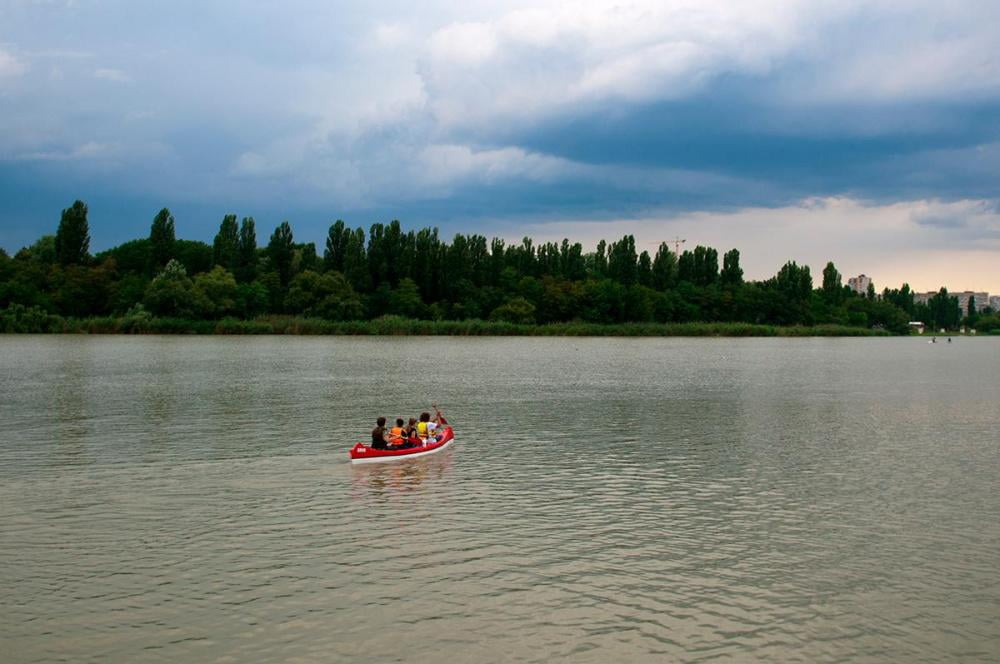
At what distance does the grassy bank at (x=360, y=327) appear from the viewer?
361ft

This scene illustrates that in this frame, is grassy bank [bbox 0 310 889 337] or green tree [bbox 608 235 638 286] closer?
grassy bank [bbox 0 310 889 337]

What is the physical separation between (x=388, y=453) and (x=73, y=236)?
13110 centimetres

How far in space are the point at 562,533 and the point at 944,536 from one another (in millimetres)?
7256

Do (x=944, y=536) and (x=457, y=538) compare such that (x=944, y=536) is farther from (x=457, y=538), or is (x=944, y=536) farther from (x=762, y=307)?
(x=762, y=307)

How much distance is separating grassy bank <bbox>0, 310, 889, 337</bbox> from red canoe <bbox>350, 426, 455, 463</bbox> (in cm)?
9846

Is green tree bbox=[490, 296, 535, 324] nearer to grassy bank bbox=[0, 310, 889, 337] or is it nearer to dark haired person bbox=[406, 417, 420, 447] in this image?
grassy bank bbox=[0, 310, 889, 337]

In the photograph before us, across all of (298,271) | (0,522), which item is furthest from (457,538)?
(298,271)

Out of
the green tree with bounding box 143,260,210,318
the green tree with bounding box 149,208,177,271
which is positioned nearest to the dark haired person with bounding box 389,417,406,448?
the green tree with bounding box 143,260,210,318

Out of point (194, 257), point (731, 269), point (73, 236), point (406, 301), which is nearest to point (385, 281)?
point (406, 301)

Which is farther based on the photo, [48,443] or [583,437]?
[583,437]

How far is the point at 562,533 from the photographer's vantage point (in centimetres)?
1543

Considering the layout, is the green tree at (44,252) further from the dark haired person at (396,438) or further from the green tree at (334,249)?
the dark haired person at (396,438)

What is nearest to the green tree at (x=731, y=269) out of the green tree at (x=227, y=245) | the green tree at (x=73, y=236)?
the green tree at (x=227, y=245)

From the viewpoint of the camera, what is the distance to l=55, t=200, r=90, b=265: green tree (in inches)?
5246
